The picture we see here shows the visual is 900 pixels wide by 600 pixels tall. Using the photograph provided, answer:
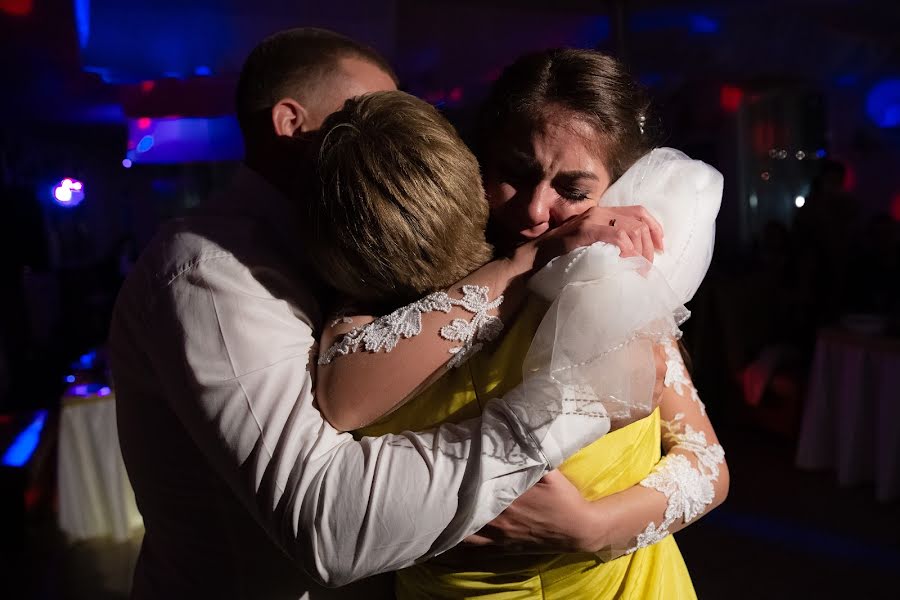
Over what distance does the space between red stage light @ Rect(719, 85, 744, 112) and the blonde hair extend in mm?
6751

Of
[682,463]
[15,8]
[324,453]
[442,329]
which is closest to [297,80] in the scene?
[442,329]

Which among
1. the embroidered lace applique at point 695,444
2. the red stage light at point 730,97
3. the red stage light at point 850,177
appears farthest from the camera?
the red stage light at point 850,177

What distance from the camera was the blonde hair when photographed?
0.96 meters

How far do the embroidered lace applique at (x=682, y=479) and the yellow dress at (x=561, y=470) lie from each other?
4 cm

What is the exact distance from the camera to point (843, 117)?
751cm

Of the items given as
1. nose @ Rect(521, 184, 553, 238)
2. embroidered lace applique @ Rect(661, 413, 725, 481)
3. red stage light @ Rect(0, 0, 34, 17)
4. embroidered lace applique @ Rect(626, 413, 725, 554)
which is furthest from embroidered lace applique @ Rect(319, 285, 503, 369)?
red stage light @ Rect(0, 0, 34, 17)

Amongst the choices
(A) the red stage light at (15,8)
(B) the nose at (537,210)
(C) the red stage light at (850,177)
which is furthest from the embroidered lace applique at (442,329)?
(C) the red stage light at (850,177)

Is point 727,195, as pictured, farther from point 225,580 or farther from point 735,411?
point 225,580

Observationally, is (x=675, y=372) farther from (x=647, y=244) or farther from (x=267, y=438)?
(x=267, y=438)

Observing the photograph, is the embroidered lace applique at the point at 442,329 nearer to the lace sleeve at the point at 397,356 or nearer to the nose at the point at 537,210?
the lace sleeve at the point at 397,356

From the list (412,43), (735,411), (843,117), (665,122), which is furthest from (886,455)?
(412,43)

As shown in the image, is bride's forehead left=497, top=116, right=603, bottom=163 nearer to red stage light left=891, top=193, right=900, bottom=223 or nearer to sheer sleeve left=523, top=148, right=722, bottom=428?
sheer sleeve left=523, top=148, right=722, bottom=428

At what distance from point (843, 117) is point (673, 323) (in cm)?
789

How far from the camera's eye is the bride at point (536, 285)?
0.96 m
